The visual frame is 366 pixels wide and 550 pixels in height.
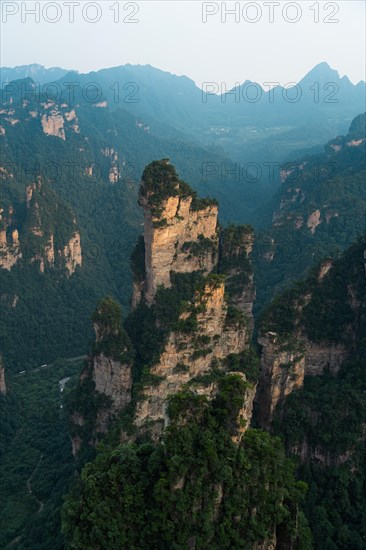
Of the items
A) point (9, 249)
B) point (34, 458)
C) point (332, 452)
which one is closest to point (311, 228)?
point (9, 249)

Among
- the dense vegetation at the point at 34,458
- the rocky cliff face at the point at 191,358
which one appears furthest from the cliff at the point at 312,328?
the dense vegetation at the point at 34,458

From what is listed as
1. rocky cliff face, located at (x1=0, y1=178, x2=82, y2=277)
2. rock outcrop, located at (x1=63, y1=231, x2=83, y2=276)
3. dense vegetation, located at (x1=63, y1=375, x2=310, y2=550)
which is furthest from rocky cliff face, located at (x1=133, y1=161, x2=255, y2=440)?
rock outcrop, located at (x1=63, y1=231, x2=83, y2=276)

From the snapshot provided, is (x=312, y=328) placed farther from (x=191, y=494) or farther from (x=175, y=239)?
(x=191, y=494)

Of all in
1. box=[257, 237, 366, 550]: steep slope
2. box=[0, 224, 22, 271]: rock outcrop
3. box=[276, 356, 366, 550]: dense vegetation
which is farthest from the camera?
box=[0, 224, 22, 271]: rock outcrop

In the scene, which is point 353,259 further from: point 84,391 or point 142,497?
point 142,497

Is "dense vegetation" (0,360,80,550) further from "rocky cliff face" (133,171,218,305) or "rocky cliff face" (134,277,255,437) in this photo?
"rocky cliff face" (133,171,218,305)

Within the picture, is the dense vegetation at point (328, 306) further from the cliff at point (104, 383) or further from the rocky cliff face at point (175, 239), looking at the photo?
the rocky cliff face at point (175, 239)
